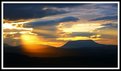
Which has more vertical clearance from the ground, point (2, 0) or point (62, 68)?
point (2, 0)

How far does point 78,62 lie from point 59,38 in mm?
481

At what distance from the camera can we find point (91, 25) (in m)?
11.3

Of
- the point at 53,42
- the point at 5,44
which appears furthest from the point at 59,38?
the point at 5,44

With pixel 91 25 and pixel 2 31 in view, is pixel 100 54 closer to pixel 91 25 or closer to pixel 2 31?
pixel 91 25

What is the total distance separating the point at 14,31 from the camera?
1131cm

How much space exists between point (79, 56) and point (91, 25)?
53 centimetres

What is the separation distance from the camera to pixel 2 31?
11242 millimetres

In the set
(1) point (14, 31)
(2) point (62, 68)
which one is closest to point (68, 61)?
(2) point (62, 68)

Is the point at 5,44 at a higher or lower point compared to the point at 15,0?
lower

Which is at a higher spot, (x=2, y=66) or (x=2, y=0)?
(x=2, y=0)

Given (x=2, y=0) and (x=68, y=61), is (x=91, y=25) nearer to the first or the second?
(x=68, y=61)

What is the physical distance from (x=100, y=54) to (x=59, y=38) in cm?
69

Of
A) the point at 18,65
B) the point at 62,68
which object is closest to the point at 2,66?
the point at 18,65

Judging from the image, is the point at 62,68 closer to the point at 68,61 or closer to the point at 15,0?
the point at 68,61
